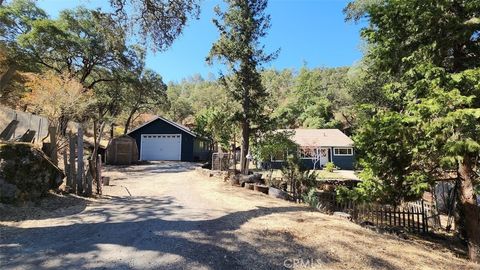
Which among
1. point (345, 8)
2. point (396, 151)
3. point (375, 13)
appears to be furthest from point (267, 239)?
point (345, 8)

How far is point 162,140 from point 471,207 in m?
25.1

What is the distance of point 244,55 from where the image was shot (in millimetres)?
14508

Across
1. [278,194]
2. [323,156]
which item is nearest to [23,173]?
[278,194]

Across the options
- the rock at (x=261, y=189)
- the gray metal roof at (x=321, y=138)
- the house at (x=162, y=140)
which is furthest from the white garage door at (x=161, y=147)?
the rock at (x=261, y=189)

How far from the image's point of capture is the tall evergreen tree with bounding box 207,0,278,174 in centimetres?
1454

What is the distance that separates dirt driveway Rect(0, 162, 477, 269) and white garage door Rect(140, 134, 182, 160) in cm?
Answer: 2081

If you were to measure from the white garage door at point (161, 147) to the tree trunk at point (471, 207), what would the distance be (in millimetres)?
24253

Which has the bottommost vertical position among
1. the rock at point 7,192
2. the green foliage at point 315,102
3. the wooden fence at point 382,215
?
the wooden fence at point 382,215

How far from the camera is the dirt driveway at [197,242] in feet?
15.1

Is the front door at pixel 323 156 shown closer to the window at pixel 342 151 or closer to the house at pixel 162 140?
the window at pixel 342 151

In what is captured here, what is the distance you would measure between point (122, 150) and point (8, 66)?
28.0ft

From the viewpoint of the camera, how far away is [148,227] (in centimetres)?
628

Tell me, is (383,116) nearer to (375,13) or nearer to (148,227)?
(375,13)

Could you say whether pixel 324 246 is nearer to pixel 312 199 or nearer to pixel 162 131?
pixel 312 199
